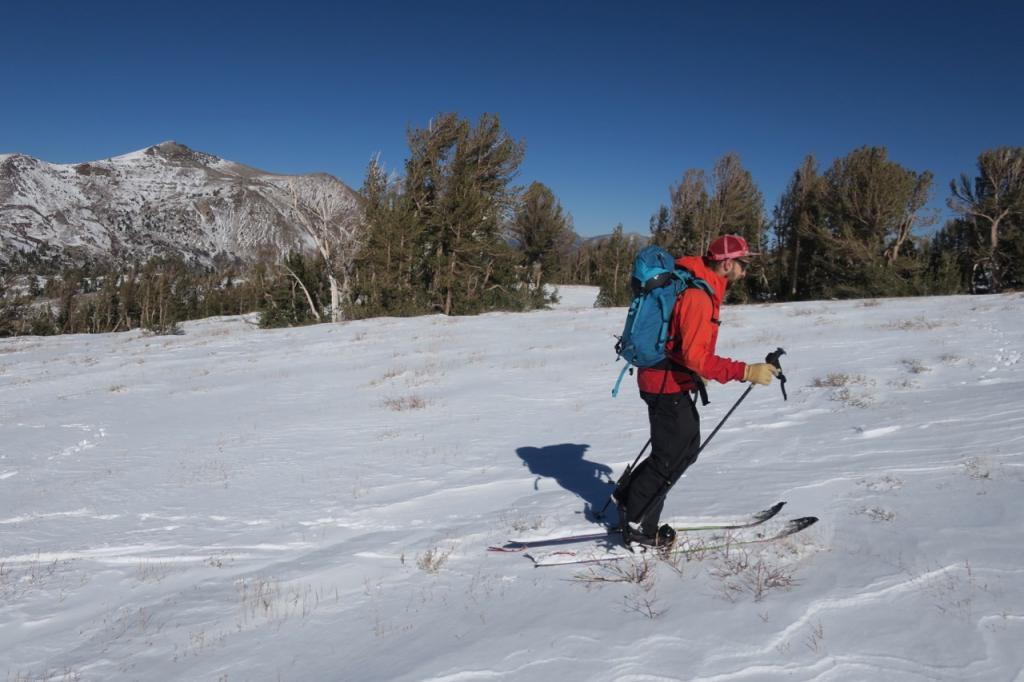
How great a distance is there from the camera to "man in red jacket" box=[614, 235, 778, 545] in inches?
147

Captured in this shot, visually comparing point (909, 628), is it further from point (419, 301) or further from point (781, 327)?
point (419, 301)

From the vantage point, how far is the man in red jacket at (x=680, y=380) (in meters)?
3.72

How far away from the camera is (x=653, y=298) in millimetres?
3846

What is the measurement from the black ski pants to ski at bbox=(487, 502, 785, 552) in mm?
402

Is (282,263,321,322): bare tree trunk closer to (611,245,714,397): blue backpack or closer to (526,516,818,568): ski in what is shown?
(526,516,818,568): ski

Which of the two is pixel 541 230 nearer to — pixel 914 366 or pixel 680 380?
pixel 914 366

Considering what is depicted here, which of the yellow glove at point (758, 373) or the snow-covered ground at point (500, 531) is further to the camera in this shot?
the yellow glove at point (758, 373)

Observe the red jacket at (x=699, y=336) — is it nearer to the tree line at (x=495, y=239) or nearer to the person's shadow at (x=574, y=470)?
the person's shadow at (x=574, y=470)

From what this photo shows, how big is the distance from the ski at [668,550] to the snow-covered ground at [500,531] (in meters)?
0.09

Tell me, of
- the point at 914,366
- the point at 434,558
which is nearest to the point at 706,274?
A: the point at 434,558

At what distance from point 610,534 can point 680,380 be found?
1378 mm

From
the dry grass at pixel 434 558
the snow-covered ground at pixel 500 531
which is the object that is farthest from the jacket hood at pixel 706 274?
the dry grass at pixel 434 558

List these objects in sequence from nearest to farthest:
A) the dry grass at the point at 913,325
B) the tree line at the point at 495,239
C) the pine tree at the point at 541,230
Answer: the dry grass at the point at 913,325 < the tree line at the point at 495,239 < the pine tree at the point at 541,230

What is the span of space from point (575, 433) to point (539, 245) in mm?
37379
